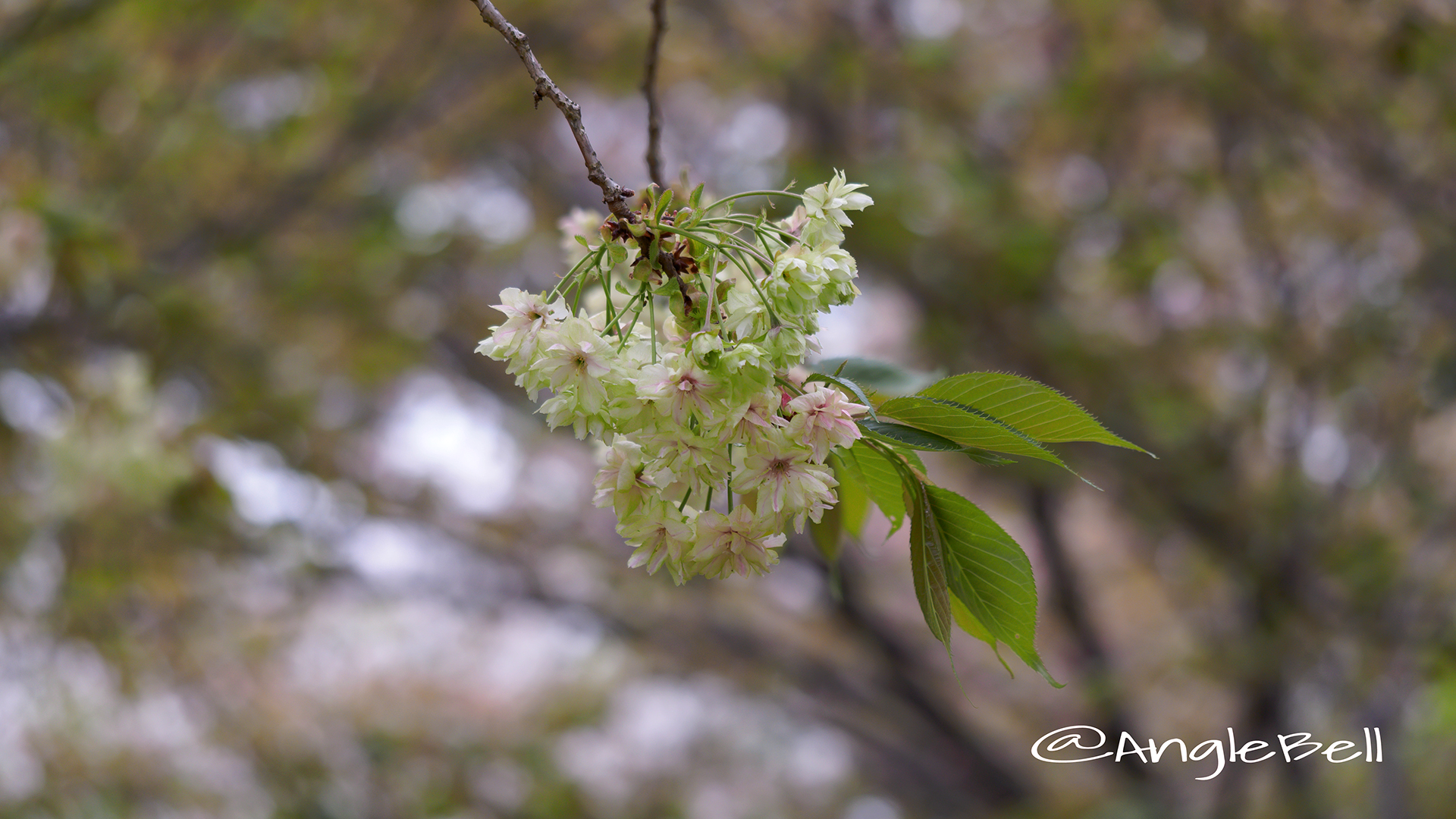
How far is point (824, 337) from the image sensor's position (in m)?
2.08

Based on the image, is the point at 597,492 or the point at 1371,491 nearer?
the point at 597,492

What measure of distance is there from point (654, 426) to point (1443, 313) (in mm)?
2681

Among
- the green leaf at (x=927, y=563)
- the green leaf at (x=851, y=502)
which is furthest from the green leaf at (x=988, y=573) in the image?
the green leaf at (x=851, y=502)

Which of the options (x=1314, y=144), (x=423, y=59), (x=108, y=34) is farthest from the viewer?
(x=423, y=59)

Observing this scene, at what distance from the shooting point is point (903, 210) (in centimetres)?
290

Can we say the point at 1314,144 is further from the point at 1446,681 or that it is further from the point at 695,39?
the point at 695,39

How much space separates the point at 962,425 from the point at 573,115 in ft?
1.11

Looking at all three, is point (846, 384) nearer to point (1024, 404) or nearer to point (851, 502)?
point (1024, 404)

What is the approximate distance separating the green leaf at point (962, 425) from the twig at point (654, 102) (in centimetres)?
36

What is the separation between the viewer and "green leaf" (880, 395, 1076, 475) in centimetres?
65

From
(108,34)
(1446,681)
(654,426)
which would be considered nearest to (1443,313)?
(1446,681)

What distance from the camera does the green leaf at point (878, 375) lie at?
2.86 feet
